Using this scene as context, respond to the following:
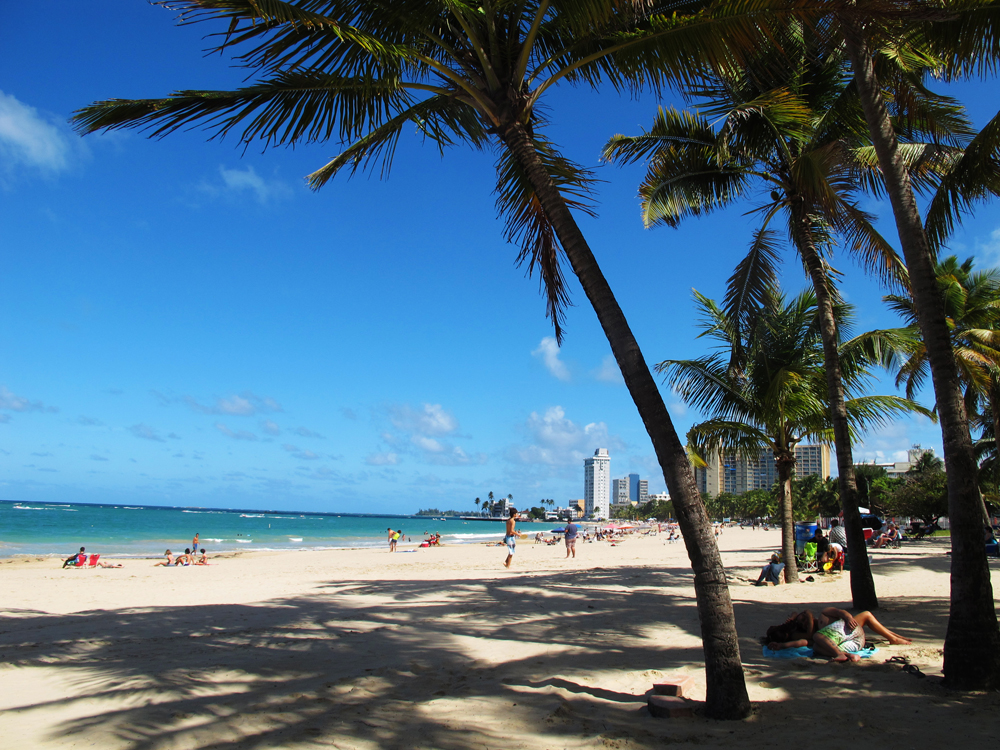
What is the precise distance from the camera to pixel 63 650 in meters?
6.14

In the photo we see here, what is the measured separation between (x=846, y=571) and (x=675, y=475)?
35.8 ft

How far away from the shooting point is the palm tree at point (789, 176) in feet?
25.2

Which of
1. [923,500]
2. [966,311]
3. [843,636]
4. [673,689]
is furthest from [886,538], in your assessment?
[673,689]

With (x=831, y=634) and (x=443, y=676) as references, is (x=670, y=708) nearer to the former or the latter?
(x=443, y=676)

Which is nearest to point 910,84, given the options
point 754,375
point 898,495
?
point 754,375

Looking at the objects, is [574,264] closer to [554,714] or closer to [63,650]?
[554,714]

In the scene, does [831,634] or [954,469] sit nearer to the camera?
[954,469]

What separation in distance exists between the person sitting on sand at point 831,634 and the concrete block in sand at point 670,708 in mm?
2163

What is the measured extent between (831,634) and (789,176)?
20.1 ft

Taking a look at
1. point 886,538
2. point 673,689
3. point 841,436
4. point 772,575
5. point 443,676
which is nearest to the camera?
point 673,689

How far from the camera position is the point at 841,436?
7.82 metres

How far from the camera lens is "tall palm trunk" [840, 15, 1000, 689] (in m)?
4.31

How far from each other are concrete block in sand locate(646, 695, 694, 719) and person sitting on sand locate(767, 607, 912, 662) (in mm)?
2163

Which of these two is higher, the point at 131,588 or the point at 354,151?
the point at 354,151
